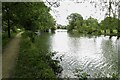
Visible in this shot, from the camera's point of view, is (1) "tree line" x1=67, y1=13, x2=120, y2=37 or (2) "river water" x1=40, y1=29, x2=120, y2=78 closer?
(2) "river water" x1=40, y1=29, x2=120, y2=78

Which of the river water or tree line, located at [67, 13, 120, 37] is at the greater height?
tree line, located at [67, 13, 120, 37]

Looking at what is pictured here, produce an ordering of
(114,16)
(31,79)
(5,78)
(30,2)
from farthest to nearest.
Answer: (30,2)
(114,16)
(5,78)
(31,79)

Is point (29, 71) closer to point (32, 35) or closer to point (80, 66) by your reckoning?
point (80, 66)

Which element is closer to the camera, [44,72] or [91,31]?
[44,72]

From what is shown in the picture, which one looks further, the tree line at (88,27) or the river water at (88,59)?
the tree line at (88,27)

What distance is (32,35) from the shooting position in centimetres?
2759

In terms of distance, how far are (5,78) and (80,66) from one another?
8.28 metres

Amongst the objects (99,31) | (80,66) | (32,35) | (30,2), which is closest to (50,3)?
(30,2)

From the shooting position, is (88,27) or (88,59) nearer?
(88,59)

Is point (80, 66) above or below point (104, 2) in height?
below

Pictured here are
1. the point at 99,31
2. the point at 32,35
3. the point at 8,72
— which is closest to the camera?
the point at 8,72

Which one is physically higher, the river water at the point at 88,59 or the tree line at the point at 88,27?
the tree line at the point at 88,27

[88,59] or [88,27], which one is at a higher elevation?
[88,27]

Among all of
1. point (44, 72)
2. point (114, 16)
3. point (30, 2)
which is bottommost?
point (44, 72)
